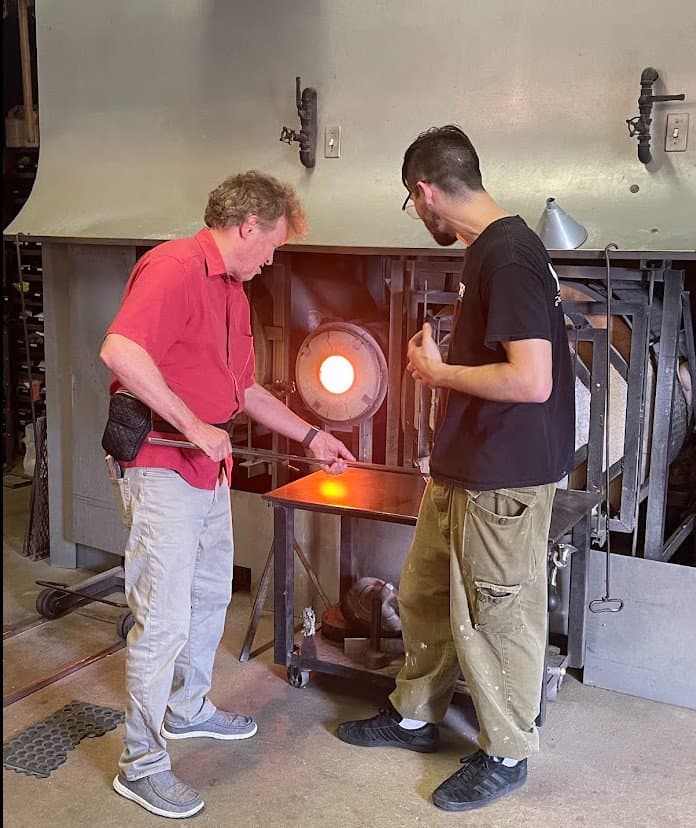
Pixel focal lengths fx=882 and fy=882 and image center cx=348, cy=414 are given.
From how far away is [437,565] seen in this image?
7.06 feet

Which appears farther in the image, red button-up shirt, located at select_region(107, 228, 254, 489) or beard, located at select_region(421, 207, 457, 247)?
beard, located at select_region(421, 207, 457, 247)

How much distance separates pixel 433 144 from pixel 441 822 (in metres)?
1.50

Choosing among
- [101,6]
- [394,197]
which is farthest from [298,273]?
[101,6]

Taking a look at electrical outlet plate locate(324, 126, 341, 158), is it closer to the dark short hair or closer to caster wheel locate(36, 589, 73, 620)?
the dark short hair

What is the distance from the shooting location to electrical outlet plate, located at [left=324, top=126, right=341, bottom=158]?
269 cm

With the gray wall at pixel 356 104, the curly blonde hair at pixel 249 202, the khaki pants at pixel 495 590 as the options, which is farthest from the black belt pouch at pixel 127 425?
the gray wall at pixel 356 104

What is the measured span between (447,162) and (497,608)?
975 mm

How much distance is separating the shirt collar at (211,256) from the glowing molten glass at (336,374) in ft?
2.81

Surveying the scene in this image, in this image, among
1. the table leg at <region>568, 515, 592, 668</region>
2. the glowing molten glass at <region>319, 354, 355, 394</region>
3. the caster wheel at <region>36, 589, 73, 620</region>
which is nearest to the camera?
the table leg at <region>568, 515, 592, 668</region>

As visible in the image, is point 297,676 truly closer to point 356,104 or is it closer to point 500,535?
point 500,535

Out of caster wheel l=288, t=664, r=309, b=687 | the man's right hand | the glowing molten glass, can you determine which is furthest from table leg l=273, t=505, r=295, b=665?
the man's right hand

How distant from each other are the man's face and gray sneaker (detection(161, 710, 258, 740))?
1.16 meters

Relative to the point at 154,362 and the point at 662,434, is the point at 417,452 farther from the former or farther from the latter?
the point at 154,362

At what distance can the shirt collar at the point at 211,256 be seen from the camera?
196 cm
